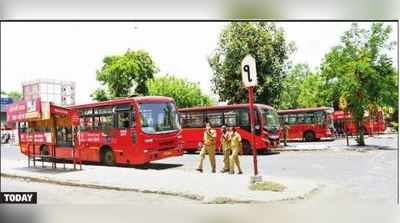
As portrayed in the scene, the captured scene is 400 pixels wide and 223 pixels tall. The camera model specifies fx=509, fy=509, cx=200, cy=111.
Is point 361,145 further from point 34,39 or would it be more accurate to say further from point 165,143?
point 34,39

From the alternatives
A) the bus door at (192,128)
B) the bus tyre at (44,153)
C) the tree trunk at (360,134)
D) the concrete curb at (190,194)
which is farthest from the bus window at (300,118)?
the bus tyre at (44,153)

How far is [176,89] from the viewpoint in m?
7.76

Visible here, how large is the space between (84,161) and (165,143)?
1396 mm

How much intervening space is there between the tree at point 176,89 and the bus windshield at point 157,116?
0.55ft

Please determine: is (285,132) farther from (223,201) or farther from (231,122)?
(223,201)

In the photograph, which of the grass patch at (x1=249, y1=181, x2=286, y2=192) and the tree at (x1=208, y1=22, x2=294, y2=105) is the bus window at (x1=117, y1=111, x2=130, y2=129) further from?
the grass patch at (x1=249, y1=181, x2=286, y2=192)

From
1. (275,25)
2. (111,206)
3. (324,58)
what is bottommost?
(111,206)

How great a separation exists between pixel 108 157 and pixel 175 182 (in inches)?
51.4

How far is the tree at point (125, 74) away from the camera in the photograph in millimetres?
7645

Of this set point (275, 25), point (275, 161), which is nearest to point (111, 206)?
point (275, 161)

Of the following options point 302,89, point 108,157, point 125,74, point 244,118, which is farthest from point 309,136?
point 108,157

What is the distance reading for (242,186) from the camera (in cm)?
718

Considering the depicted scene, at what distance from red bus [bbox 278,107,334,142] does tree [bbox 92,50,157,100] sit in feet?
7.26

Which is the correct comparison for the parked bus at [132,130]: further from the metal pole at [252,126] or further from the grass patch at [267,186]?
the grass patch at [267,186]
